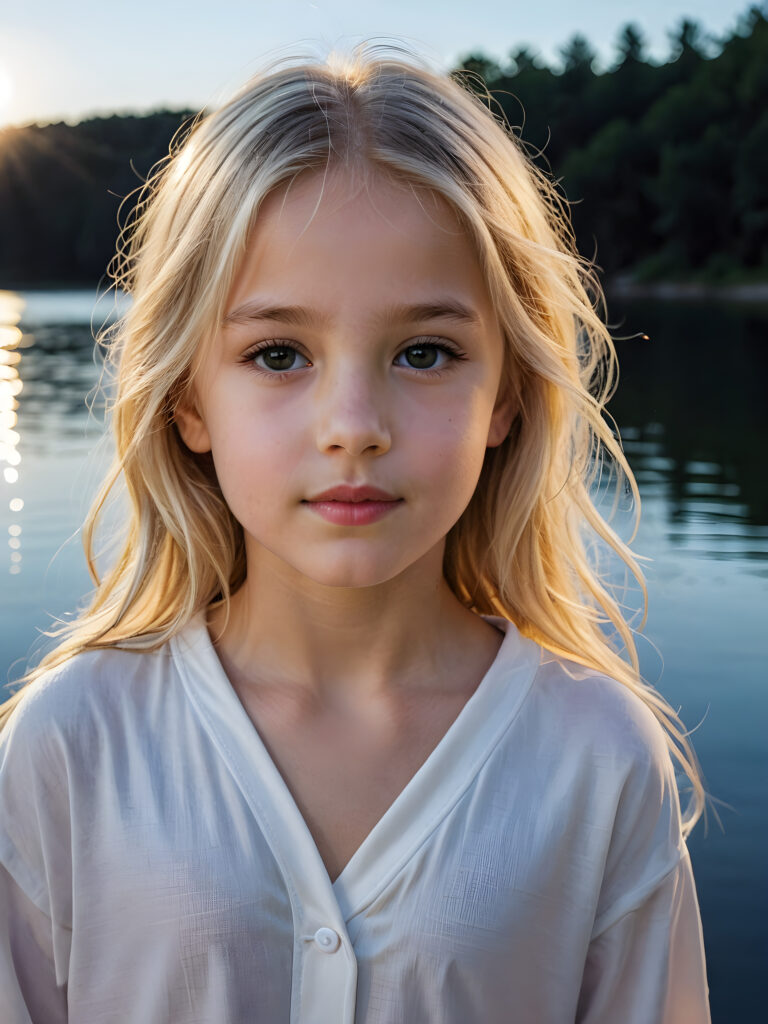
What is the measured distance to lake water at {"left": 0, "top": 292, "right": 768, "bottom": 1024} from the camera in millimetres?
3389

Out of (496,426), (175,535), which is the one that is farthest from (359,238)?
(175,535)

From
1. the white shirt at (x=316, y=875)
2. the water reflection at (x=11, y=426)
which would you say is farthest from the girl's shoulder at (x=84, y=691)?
the water reflection at (x=11, y=426)

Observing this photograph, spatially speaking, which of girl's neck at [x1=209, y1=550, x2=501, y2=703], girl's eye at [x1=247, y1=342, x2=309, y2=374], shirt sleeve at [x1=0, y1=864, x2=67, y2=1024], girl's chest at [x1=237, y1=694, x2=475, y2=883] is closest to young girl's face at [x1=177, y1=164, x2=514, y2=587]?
girl's eye at [x1=247, y1=342, x2=309, y2=374]

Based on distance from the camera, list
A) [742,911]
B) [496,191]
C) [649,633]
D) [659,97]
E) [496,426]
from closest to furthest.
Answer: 1. [496,191]
2. [496,426]
3. [742,911]
4. [649,633]
5. [659,97]

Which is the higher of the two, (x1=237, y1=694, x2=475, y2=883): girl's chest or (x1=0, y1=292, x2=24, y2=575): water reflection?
(x1=0, y1=292, x2=24, y2=575): water reflection

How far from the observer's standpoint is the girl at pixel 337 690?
1468 mm

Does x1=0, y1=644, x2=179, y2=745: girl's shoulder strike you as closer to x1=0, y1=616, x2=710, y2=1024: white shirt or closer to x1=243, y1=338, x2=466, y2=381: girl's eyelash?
x1=0, y1=616, x2=710, y2=1024: white shirt

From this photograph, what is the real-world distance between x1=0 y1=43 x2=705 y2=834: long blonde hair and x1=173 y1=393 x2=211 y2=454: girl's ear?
0.01m

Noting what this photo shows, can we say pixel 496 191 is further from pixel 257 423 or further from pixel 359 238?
pixel 257 423

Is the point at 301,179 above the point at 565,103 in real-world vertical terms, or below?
below

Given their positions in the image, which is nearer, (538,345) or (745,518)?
(538,345)

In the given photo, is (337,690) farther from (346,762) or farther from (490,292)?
(490,292)

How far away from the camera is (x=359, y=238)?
1.48m

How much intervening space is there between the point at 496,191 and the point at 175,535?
2.21ft
